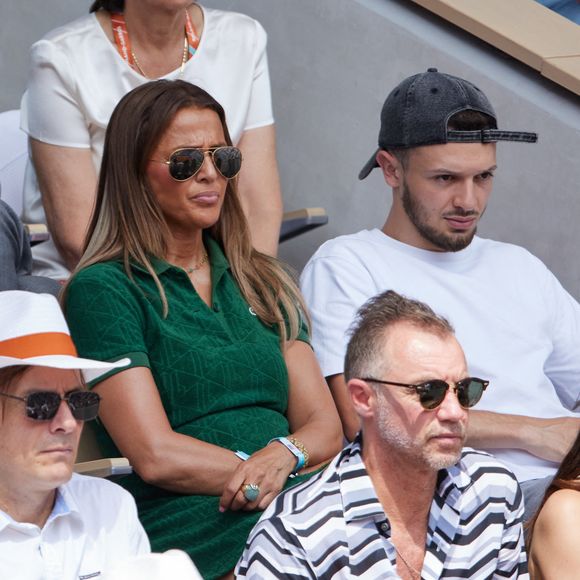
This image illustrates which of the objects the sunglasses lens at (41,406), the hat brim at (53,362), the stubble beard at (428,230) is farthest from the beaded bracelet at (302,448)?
the stubble beard at (428,230)

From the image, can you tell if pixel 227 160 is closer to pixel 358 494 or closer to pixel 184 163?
pixel 184 163

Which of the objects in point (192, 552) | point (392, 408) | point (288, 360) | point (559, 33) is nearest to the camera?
point (392, 408)

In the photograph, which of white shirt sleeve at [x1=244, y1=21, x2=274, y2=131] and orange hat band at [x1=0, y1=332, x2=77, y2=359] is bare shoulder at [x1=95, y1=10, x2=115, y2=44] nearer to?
white shirt sleeve at [x1=244, y1=21, x2=274, y2=131]

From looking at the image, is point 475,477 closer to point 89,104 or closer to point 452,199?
point 452,199

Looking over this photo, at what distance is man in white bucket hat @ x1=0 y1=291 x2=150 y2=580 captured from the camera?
106 inches

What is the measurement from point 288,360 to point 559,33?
2048mm

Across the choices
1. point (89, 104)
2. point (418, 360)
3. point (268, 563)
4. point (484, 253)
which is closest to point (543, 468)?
point (484, 253)

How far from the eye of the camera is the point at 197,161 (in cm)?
353

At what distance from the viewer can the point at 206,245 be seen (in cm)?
372

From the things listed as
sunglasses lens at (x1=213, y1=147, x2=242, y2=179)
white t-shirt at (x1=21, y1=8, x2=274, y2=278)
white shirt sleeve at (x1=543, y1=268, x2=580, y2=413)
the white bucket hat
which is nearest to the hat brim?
the white bucket hat

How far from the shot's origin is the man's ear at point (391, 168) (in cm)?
414

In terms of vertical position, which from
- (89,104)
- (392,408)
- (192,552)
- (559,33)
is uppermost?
(559,33)

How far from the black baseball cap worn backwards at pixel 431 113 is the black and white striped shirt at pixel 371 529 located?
132 cm

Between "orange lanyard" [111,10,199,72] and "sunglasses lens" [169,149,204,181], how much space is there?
750 millimetres
